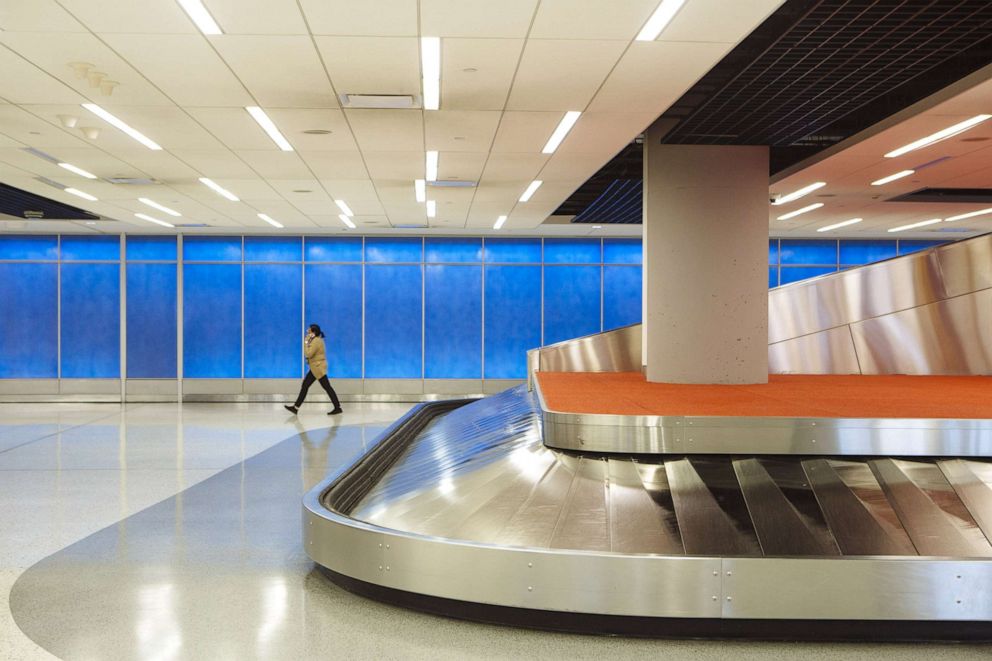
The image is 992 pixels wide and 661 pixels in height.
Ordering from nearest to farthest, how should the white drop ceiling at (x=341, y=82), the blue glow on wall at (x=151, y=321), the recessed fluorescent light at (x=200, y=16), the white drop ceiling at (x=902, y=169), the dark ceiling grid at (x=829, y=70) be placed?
the recessed fluorescent light at (x=200, y=16)
the white drop ceiling at (x=341, y=82)
the dark ceiling grid at (x=829, y=70)
the white drop ceiling at (x=902, y=169)
the blue glow on wall at (x=151, y=321)

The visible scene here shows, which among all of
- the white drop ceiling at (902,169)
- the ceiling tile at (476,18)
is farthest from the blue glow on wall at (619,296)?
the ceiling tile at (476,18)

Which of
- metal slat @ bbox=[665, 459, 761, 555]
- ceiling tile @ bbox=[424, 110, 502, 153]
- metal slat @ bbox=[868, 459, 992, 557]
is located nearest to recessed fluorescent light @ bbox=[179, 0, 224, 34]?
ceiling tile @ bbox=[424, 110, 502, 153]

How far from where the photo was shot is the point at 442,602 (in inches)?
215

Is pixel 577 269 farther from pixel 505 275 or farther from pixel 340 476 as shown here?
pixel 340 476

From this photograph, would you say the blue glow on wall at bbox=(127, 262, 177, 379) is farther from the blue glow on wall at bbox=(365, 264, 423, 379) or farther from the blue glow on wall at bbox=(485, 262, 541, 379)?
the blue glow on wall at bbox=(485, 262, 541, 379)

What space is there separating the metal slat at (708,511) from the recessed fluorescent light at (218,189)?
412 inches

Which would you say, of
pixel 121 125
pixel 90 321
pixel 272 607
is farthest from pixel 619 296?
pixel 272 607

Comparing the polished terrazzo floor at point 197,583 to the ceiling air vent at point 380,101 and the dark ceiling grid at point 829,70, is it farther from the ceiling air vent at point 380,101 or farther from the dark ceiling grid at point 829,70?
the dark ceiling grid at point 829,70

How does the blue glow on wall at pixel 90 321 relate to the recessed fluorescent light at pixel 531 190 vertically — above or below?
below

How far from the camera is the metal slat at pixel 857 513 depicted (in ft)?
17.1

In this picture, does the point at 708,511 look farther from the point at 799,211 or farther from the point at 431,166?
the point at 799,211

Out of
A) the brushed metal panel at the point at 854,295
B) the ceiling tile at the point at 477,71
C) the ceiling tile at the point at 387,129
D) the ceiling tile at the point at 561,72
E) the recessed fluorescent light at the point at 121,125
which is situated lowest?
the brushed metal panel at the point at 854,295

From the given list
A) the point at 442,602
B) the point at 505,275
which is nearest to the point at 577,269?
the point at 505,275

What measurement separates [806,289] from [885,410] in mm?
7248
